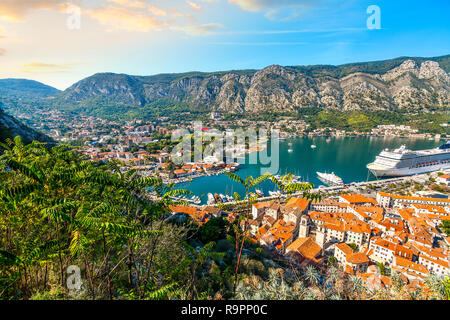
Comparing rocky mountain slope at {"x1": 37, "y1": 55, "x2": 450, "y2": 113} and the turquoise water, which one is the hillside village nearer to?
the turquoise water

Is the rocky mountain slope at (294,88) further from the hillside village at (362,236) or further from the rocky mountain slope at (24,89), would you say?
the hillside village at (362,236)

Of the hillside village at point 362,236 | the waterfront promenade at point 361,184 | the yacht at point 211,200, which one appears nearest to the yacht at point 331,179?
the waterfront promenade at point 361,184

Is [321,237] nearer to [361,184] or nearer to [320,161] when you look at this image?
[361,184]

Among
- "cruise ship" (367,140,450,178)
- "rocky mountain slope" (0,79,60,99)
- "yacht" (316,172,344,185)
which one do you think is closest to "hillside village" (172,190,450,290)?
"yacht" (316,172,344,185)

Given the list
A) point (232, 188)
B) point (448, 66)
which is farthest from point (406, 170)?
point (448, 66)

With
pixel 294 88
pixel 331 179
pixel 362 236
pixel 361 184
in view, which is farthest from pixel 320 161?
pixel 294 88

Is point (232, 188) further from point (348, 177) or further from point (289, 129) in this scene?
point (289, 129)
